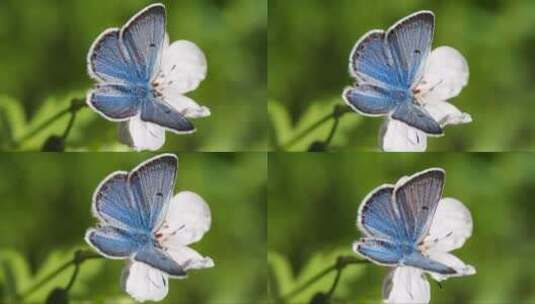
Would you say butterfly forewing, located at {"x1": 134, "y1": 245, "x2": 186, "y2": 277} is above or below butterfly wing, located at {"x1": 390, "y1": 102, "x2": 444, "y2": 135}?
below

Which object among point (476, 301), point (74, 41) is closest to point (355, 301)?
point (476, 301)

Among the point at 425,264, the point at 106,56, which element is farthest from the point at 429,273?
the point at 106,56

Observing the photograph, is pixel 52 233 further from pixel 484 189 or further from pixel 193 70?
pixel 484 189

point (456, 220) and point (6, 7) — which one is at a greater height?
point (6, 7)

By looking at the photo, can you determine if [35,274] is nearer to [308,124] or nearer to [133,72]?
[133,72]

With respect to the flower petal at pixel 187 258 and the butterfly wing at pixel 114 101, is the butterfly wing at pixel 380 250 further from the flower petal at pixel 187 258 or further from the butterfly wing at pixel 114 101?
the butterfly wing at pixel 114 101

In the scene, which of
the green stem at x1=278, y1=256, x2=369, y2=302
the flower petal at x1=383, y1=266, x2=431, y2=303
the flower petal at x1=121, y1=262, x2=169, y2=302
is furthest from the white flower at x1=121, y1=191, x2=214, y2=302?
the flower petal at x1=383, y1=266, x2=431, y2=303

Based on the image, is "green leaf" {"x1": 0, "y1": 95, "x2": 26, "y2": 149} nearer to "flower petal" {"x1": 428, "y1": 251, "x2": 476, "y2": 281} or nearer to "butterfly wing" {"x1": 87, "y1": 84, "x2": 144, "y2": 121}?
"butterfly wing" {"x1": 87, "y1": 84, "x2": 144, "y2": 121}
